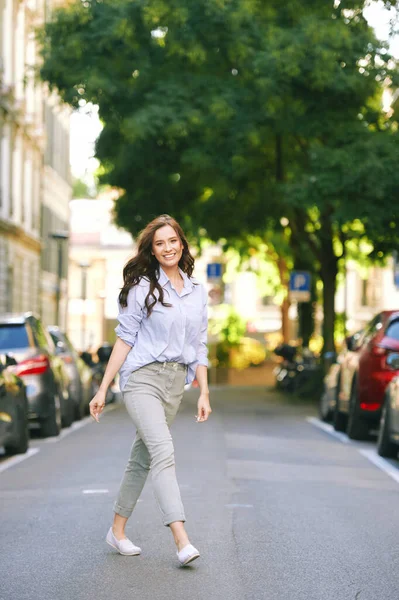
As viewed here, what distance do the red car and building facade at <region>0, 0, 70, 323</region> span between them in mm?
19680

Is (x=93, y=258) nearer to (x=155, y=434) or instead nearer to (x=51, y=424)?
(x=51, y=424)

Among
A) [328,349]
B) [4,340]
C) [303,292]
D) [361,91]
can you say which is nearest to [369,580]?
[4,340]

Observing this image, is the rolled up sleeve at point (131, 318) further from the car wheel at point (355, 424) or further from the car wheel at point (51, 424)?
the car wheel at point (51, 424)

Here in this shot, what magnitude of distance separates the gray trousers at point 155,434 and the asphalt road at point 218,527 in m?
0.36

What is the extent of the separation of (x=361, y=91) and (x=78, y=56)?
5.08 meters

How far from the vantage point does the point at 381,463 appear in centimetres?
1396

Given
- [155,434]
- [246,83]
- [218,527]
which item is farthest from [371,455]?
[246,83]

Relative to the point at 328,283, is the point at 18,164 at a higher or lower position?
higher

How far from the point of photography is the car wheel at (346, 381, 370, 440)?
17.0m

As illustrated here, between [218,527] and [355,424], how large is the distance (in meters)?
8.49

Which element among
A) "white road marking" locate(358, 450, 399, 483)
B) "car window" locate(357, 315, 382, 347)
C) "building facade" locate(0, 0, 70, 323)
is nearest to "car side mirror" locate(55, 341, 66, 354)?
"car window" locate(357, 315, 382, 347)

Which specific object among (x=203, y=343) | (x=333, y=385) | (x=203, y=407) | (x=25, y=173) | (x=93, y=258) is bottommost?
(x=333, y=385)

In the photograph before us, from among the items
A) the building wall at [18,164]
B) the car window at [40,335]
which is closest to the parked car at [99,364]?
the building wall at [18,164]

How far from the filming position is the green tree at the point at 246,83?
925 inches
